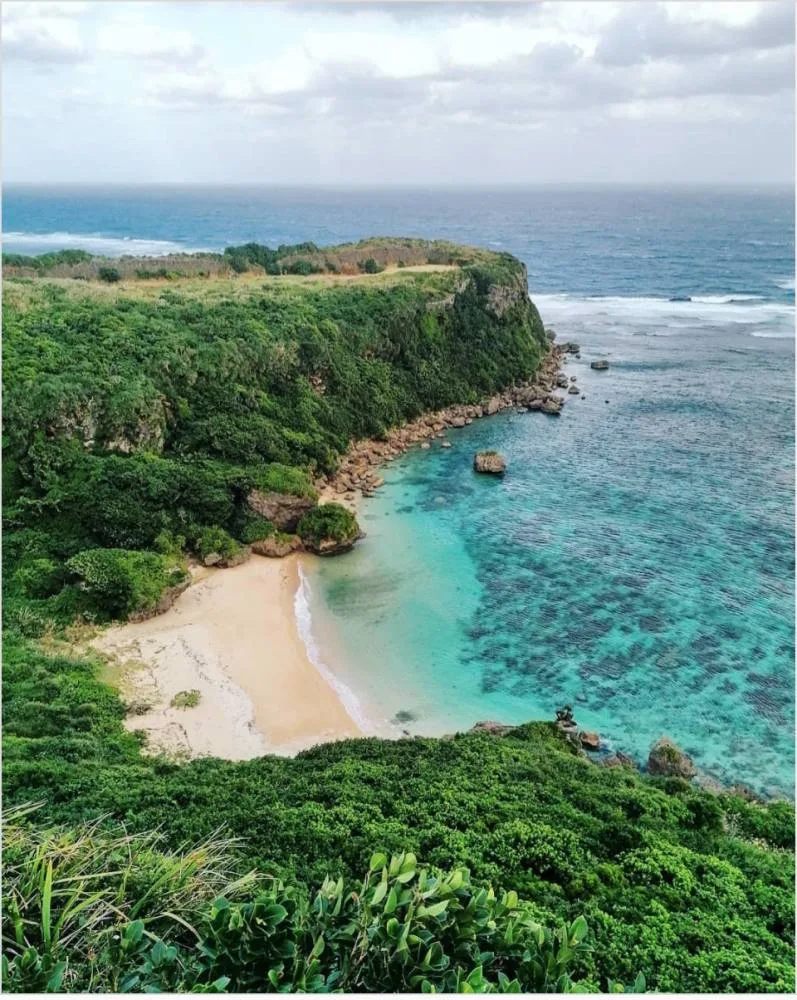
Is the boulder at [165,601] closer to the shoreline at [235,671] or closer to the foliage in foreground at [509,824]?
the shoreline at [235,671]

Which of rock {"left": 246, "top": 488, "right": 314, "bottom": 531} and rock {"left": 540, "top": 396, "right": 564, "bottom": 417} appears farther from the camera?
rock {"left": 540, "top": 396, "right": 564, "bottom": 417}

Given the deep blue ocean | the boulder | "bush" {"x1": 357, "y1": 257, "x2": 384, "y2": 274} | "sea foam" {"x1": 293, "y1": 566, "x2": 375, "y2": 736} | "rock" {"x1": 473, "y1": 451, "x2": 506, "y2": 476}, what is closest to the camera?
"sea foam" {"x1": 293, "y1": 566, "x2": 375, "y2": 736}

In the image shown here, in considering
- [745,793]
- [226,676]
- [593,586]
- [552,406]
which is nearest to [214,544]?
[226,676]

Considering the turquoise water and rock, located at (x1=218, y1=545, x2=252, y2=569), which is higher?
rock, located at (x1=218, y1=545, x2=252, y2=569)

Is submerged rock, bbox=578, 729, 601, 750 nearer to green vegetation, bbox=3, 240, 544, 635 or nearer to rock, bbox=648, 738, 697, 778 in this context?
rock, bbox=648, 738, 697, 778

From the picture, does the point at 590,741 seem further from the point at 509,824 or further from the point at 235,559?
the point at 235,559

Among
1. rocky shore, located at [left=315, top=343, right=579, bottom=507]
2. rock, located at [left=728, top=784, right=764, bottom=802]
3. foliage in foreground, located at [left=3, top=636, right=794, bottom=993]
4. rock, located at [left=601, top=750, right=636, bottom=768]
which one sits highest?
rocky shore, located at [left=315, top=343, right=579, bottom=507]

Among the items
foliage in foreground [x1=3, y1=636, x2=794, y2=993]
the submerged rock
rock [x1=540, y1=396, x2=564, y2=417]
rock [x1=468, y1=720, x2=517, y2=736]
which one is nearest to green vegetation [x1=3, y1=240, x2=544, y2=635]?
rock [x1=540, y1=396, x2=564, y2=417]
